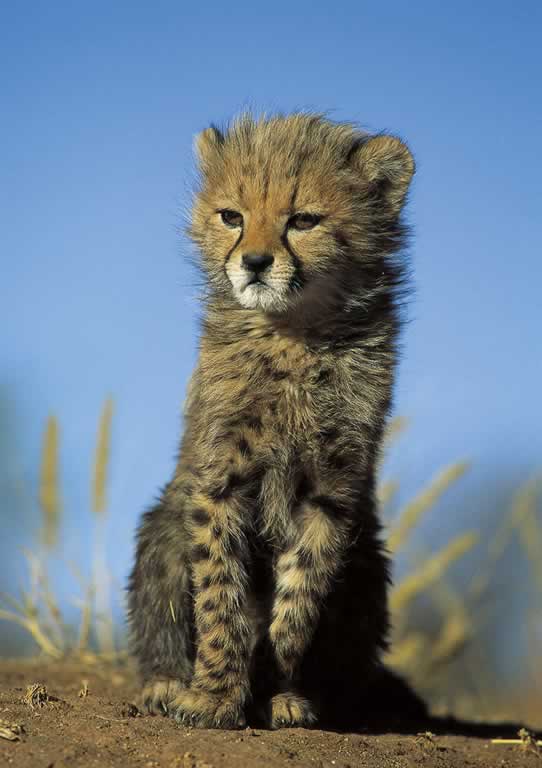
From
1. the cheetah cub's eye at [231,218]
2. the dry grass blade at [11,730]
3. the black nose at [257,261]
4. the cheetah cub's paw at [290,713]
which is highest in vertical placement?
the cheetah cub's eye at [231,218]

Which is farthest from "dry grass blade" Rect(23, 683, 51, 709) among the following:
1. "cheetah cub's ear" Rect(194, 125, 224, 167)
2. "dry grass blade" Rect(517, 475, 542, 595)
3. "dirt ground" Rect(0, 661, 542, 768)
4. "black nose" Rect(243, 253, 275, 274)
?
"dry grass blade" Rect(517, 475, 542, 595)

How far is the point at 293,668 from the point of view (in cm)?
430

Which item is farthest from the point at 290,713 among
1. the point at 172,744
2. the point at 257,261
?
the point at 257,261

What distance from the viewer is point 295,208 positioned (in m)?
4.26

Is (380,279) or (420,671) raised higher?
(380,279)

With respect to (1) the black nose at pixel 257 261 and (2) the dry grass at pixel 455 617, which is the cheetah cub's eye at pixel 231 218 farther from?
(2) the dry grass at pixel 455 617

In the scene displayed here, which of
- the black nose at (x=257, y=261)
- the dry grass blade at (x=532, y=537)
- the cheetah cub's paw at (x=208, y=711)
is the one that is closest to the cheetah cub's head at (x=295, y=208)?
the black nose at (x=257, y=261)

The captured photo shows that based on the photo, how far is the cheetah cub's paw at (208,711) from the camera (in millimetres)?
4039

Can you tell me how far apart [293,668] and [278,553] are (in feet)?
1.48

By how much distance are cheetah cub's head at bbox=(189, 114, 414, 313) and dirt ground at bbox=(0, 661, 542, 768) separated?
160cm

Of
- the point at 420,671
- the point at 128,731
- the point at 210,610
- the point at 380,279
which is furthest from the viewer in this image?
the point at 420,671

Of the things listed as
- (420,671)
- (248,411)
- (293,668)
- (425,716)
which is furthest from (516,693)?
(248,411)

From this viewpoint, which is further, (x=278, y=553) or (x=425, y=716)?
(x=425, y=716)

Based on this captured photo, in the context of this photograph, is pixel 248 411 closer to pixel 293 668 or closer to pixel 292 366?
pixel 292 366
